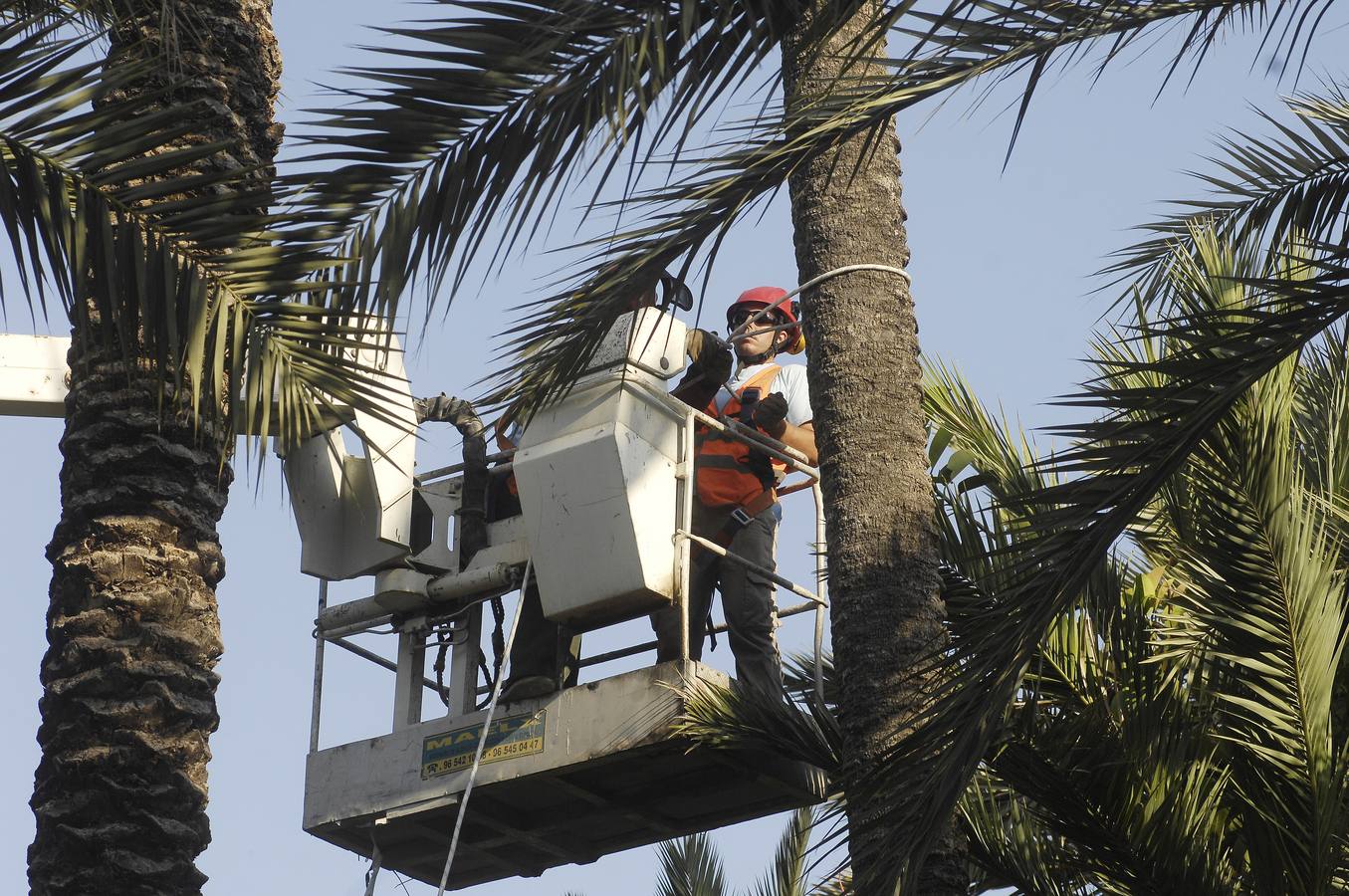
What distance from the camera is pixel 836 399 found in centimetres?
654

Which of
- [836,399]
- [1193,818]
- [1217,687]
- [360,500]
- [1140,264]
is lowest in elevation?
[1193,818]

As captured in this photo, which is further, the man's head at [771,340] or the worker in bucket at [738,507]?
the man's head at [771,340]

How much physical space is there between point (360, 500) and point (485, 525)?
558 mm

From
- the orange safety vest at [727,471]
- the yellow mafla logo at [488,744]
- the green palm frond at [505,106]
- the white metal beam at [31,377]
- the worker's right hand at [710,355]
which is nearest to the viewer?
the green palm frond at [505,106]

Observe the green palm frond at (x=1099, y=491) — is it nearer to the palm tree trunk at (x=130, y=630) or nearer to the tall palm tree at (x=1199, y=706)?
the tall palm tree at (x=1199, y=706)

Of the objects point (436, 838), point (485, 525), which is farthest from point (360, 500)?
point (436, 838)

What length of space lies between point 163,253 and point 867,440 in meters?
2.36

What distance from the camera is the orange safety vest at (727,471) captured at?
8438mm

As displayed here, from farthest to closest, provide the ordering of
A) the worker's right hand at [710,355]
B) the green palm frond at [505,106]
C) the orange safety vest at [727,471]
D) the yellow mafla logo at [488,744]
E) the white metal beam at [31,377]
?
the white metal beam at [31,377] < the orange safety vest at [727,471] < the worker's right hand at [710,355] < the yellow mafla logo at [488,744] < the green palm frond at [505,106]

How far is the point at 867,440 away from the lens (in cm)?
646

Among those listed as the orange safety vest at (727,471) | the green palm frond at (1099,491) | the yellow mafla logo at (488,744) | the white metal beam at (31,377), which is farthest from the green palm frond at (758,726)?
the white metal beam at (31,377)

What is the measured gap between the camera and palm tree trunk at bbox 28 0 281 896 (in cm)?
561

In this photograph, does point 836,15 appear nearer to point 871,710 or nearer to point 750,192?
point 750,192

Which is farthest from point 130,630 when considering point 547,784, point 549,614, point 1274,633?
point 1274,633
